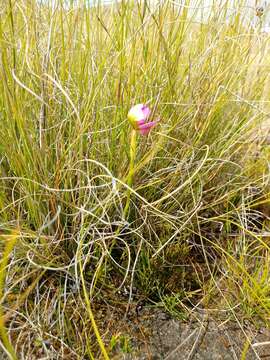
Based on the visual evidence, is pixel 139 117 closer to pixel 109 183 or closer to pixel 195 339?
pixel 109 183

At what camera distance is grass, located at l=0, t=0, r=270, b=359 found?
1.98 ft

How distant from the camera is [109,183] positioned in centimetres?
58

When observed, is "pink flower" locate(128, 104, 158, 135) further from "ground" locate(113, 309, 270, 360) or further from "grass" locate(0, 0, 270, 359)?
"ground" locate(113, 309, 270, 360)

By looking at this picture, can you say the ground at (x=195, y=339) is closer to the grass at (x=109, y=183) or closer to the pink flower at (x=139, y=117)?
the grass at (x=109, y=183)

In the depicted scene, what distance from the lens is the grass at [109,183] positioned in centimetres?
60

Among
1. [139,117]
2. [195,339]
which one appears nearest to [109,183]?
[139,117]

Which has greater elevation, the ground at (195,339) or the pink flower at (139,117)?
the pink flower at (139,117)

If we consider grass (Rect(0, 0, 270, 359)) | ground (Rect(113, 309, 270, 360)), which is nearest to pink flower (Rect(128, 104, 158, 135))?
grass (Rect(0, 0, 270, 359))

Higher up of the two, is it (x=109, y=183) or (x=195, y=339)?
(x=109, y=183)

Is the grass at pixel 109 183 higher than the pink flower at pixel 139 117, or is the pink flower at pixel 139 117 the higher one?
the pink flower at pixel 139 117

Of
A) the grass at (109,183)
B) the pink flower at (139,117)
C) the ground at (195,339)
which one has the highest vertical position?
the pink flower at (139,117)

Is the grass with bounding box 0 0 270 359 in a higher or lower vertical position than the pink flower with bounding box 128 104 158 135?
lower

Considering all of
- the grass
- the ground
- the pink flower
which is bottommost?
the ground

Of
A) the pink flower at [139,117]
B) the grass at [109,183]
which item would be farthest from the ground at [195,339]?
the pink flower at [139,117]
